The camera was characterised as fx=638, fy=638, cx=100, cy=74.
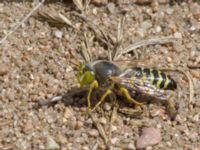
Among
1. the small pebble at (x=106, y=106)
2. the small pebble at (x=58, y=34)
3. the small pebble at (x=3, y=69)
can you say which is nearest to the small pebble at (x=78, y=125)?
the small pebble at (x=106, y=106)

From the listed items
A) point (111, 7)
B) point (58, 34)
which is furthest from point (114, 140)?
point (111, 7)

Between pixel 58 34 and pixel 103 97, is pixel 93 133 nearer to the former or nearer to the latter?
pixel 103 97

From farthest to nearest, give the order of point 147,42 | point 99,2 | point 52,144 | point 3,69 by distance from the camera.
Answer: point 99,2
point 147,42
point 3,69
point 52,144

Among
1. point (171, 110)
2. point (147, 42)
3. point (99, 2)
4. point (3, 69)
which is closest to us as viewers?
point (171, 110)

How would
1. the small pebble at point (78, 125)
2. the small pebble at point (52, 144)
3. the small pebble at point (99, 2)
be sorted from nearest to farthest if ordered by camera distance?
the small pebble at point (52, 144), the small pebble at point (78, 125), the small pebble at point (99, 2)

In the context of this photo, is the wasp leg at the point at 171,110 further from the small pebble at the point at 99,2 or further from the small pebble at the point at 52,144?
the small pebble at the point at 99,2

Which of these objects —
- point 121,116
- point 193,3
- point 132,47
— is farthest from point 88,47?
point 193,3

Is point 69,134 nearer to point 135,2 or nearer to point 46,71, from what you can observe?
point 46,71
